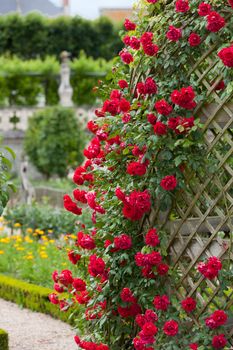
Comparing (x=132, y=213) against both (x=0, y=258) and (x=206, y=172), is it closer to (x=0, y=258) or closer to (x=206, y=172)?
(x=206, y=172)

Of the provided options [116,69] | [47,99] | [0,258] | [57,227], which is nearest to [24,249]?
[0,258]

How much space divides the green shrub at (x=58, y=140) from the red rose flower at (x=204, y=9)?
60.5 feet

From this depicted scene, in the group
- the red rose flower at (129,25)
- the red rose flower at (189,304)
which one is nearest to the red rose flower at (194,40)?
the red rose flower at (129,25)

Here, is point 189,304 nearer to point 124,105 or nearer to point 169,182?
point 169,182

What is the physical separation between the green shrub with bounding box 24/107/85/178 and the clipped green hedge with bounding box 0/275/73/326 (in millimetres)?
13135

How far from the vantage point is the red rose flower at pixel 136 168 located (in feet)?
13.1

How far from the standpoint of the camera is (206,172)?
3.82 m

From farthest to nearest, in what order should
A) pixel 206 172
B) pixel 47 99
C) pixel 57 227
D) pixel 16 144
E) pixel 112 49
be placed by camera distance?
1. pixel 112 49
2. pixel 47 99
3. pixel 16 144
4. pixel 57 227
5. pixel 206 172

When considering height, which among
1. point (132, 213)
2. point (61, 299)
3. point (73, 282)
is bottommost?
point (61, 299)

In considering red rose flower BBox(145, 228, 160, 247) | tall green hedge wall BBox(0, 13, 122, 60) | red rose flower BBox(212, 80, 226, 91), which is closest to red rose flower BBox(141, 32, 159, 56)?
red rose flower BBox(212, 80, 226, 91)

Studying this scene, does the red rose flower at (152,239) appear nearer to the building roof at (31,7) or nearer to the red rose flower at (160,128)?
Answer: the red rose flower at (160,128)

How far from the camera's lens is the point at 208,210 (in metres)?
3.74

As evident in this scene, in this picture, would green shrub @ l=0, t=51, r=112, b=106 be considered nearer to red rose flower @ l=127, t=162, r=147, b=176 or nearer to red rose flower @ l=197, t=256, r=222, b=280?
red rose flower @ l=127, t=162, r=147, b=176

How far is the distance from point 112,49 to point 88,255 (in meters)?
36.0
